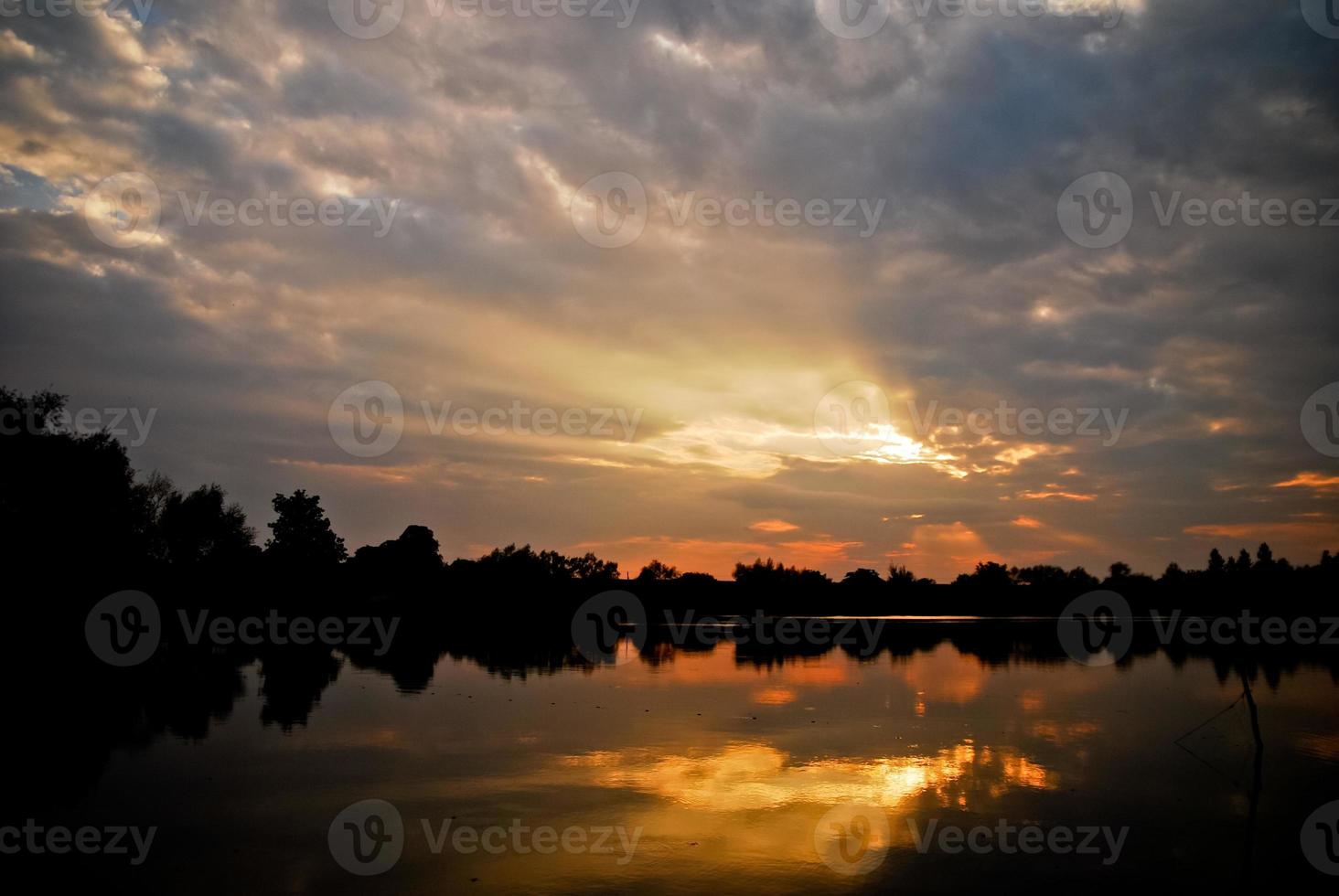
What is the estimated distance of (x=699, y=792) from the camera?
61.0ft

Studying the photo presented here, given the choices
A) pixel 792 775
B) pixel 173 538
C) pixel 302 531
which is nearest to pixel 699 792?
pixel 792 775

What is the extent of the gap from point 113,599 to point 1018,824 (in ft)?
209

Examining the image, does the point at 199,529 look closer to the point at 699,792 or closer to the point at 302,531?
the point at 302,531

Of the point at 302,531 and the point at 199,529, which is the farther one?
the point at 302,531

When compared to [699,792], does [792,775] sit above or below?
above

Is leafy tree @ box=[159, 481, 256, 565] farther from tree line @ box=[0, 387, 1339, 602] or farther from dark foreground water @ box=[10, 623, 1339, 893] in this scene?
dark foreground water @ box=[10, 623, 1339, 893]

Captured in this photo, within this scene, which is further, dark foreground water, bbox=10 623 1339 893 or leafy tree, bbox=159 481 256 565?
leafy tree, bbox=159 481 256 565

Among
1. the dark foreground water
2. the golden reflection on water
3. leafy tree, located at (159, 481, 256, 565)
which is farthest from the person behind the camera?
leafy tree, located at (159, 481, 256, 565)

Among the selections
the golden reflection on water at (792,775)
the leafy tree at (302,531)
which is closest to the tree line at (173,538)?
the leafy tree at (302,531)

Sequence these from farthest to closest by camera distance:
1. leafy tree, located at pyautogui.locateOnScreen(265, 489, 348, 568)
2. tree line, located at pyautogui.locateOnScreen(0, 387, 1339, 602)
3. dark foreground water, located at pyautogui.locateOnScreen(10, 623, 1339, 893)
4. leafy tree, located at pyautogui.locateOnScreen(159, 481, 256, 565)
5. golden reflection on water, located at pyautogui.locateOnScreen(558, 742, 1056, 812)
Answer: leafy tree, located at pyautogui.locateOnScreen(265, 489, 348, 568) → leafy tree, located at pyautogui.locateOnScreen(159, 481, 256, 565) → tree line, located at pyautogui.locateOnScreen(0, 387, 1339, 602) → golden reflection on water, located at pyautogui.locateOnScreen(558, 742, 1056, 812) → dark foreground water, located at pyautogui.locateOnScreen(10, 623, 1339, 893)

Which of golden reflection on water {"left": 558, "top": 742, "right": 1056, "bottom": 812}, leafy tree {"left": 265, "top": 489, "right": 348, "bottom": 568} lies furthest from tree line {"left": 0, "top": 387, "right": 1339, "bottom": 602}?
golden reflection on water {"left": 558, "top": 742, "right": 1056, "bottom": 812}

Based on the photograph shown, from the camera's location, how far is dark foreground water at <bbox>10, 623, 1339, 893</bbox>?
1387 centimetres

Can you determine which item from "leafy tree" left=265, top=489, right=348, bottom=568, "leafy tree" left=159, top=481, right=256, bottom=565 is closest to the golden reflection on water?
"leafy tree" left=159, top=481, right=256, bottom=565

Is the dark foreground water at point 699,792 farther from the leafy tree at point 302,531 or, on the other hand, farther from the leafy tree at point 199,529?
→ the leafy tree at point 302,531
